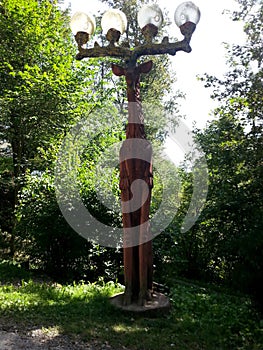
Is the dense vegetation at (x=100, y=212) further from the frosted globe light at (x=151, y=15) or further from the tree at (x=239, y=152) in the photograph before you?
the frosted globe light at (x=151, y=15)

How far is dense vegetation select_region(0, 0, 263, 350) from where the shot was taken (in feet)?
13.6

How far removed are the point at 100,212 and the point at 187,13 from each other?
12.9ft

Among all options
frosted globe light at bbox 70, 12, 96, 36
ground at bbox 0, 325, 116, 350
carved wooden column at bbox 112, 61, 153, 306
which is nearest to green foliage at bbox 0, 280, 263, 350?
ground at bbox 0, 325, 116, 350

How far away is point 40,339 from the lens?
3426mm

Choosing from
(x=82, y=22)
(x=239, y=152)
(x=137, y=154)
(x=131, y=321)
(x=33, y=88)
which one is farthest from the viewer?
(x=33, y=88)

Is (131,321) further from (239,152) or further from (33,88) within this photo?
(33,88)

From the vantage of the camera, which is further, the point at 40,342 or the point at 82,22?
the point at 82,22

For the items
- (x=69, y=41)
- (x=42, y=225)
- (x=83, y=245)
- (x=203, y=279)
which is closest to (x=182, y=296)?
(x=83, y=245)

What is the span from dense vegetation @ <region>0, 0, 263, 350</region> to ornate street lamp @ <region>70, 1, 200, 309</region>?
0.48 meters

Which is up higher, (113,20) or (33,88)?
(33,88)

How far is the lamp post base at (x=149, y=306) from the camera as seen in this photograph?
13.9 ft

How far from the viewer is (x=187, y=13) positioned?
4387 mm

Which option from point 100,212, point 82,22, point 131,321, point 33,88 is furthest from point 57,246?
point 82,22

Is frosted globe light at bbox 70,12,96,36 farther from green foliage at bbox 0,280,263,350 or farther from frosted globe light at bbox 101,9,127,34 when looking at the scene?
green foliage at bbox 0,280,263,350
